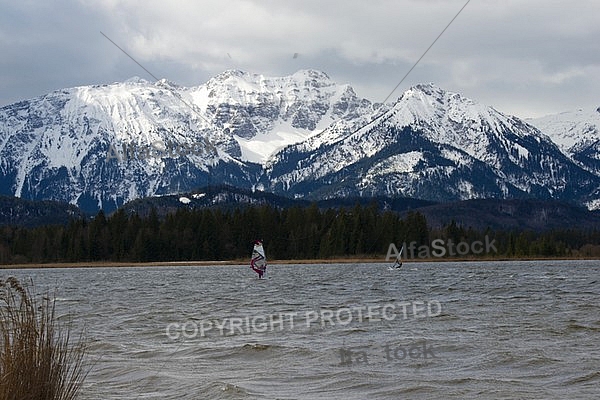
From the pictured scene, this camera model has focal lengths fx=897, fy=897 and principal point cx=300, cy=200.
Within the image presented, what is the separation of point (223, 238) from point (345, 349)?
143989 mm

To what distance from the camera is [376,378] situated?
22.3 meters

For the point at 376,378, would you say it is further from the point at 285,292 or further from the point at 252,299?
the point at 285,292

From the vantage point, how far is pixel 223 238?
17050 cm

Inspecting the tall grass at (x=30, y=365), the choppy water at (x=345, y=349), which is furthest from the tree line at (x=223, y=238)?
the tall grass at (x=30, y=365)

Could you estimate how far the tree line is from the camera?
Answer: 550ft

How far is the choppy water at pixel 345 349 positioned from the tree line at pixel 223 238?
118 m

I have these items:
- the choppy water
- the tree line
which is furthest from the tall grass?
the tree line

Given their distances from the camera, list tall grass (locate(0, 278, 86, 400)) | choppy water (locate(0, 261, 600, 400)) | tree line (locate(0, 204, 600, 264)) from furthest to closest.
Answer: tree line (locate(0, 204, 600, 264)), choppy water (locate(0, 261, 600, 400)), tall grass (locate(0, 278, 86, 400))

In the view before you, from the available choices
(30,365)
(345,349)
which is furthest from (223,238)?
(30,365)

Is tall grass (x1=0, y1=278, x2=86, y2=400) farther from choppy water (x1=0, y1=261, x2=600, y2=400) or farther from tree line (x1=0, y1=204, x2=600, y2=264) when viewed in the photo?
tree line (x1=0, y1=204, x2=600, y2=264)

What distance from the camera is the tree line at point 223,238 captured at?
168 m

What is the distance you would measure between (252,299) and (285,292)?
779 centimetres

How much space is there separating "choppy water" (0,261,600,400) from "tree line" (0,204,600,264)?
388 feet

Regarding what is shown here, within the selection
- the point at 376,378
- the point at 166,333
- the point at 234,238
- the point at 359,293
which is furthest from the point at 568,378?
the point at 234,238
